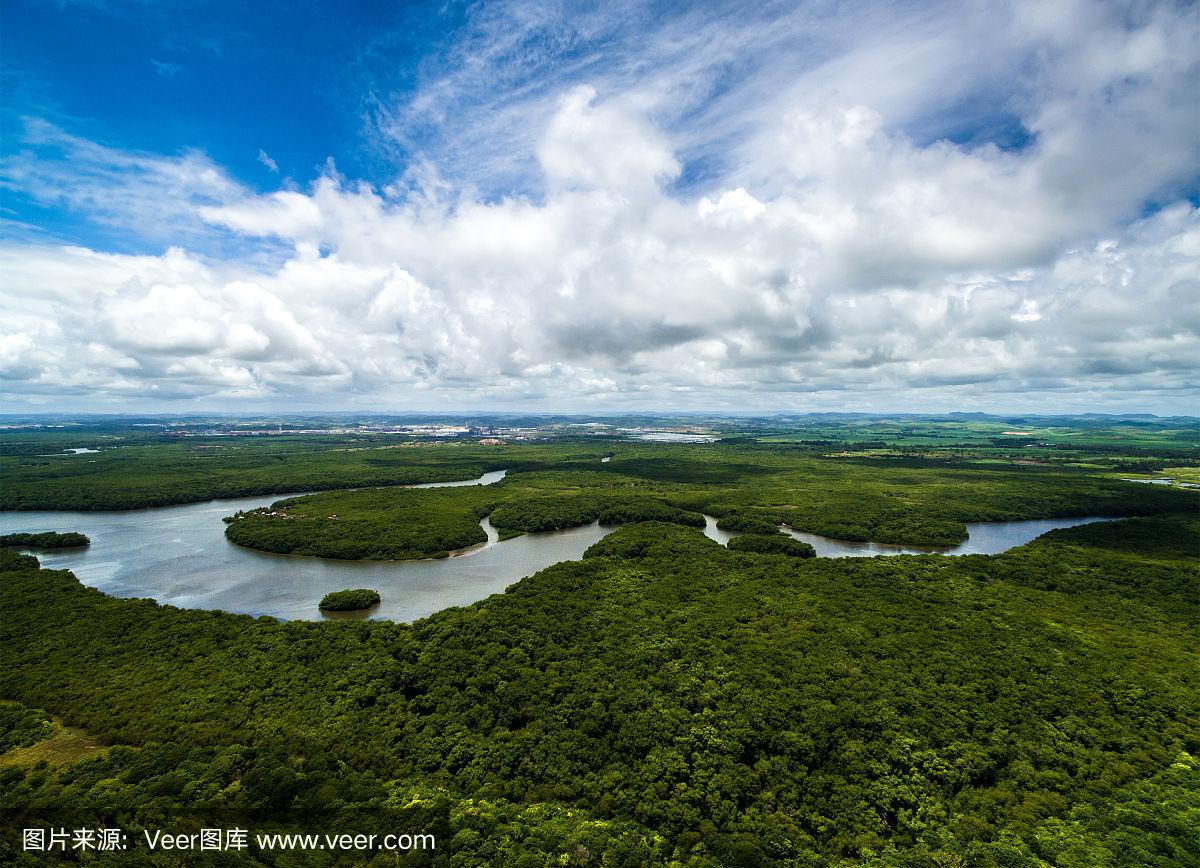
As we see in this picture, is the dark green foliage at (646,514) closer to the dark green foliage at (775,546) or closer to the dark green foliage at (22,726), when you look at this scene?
the dark green foliage at (775,546)

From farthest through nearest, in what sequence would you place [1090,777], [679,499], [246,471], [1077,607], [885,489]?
[246,471] → [885,489] → [679,499] → [1077,607] → [1090,777]

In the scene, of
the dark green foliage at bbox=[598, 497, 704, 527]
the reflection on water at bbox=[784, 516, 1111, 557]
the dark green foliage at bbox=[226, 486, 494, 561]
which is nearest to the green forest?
the reflection on water at bbox=[784, 516, 1111, 557]

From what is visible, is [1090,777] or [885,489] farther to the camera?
[885,489]

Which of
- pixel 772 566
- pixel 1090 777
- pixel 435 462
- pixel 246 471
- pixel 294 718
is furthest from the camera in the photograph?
pixel 435 462

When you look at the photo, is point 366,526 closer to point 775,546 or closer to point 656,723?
point 775,546

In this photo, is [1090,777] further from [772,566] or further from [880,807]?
[772,566]

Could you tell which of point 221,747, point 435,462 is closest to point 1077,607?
point 221,747

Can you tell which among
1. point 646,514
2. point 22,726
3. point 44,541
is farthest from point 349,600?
point 44,541
